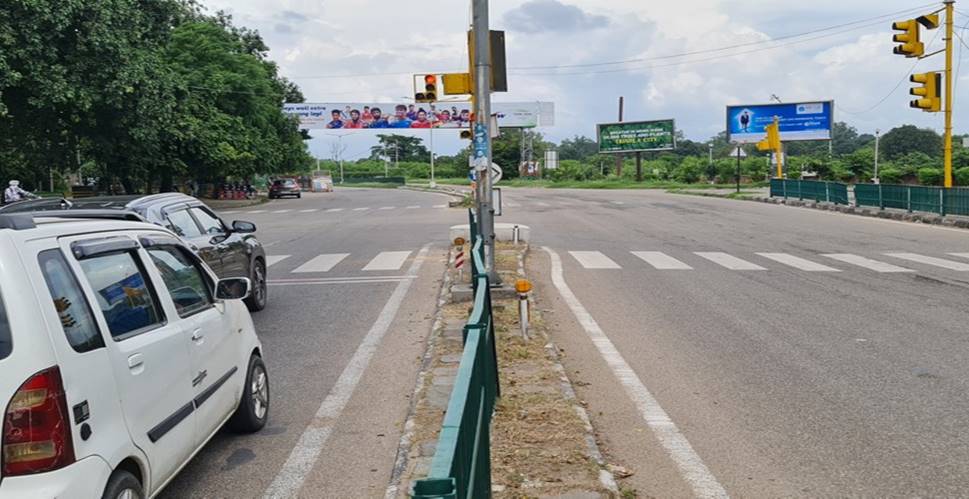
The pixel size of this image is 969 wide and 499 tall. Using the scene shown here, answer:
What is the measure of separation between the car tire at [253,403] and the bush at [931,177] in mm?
53507

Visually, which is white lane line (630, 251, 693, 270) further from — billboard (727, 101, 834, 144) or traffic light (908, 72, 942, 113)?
billboard (727, 101, 834, 144)

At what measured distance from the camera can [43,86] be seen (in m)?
25.0

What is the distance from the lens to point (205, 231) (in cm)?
1007

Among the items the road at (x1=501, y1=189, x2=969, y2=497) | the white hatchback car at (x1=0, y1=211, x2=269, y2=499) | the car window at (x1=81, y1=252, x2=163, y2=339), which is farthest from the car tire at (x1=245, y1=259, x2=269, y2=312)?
the car window at (x1=81, y1=252, x2=163, y2=339)

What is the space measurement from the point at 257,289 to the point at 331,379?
405cm

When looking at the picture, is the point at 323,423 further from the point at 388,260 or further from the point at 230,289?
the point at 388,260

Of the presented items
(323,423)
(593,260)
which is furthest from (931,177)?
(323,423)

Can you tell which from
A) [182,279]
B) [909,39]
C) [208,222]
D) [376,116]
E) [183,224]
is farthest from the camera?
[376,116]

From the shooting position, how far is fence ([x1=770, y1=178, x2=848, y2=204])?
→ 104 feet

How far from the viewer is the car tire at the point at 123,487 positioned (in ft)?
11.5

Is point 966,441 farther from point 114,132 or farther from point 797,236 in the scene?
point 114,132

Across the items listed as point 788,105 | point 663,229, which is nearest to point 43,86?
point 663,229

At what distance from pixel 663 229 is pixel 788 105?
149ft

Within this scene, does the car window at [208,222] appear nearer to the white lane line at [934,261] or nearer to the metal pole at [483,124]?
the metal pole at [483,124]
